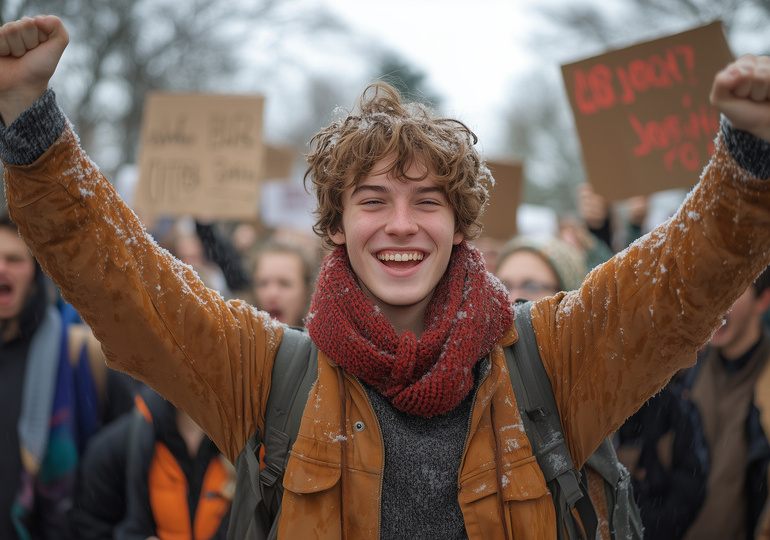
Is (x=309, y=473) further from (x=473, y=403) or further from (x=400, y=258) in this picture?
(x=400, y=258)

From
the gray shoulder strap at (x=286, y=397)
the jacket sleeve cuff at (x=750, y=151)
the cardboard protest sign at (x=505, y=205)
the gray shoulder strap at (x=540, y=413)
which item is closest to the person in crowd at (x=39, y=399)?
the gray shoulder strap at (x=286, y=397)

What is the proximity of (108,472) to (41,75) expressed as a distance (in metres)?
1.94

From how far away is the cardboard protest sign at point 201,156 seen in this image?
512 centimetres

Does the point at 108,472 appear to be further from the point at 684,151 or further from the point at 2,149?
the point at 684,151

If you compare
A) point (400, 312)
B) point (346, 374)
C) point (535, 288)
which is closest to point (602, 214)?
point (535, 288)

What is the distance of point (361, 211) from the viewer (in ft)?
6.68

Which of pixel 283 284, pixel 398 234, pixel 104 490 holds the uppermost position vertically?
pixel 398 234

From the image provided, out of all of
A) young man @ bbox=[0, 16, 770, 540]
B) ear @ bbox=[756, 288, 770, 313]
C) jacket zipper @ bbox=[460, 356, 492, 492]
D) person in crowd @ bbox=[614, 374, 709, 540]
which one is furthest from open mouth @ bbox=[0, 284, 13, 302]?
ear @ bbox=[756, 288, 770, 313]

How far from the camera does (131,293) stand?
1658 mm

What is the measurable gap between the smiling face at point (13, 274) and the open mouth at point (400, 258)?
2.14 meters

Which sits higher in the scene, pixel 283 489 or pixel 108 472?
pixel 283 489

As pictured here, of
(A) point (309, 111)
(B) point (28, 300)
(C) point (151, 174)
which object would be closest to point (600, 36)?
(C) point (151, 174)

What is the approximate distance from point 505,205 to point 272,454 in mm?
4154

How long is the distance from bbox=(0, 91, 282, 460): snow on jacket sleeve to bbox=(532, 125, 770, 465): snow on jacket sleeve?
79cm
